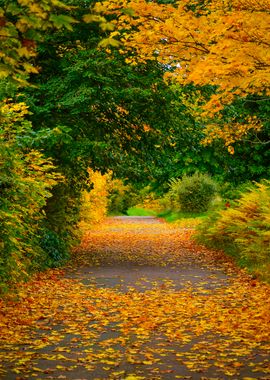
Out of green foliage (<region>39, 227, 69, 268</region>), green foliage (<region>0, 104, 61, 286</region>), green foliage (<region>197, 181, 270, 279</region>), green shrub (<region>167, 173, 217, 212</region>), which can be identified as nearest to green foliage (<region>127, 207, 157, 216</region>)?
green shrub (<region>167, 173, 217, 212</region>)

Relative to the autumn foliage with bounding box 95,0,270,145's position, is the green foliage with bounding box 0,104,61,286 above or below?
below

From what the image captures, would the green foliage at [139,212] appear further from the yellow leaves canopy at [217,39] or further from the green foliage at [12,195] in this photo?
the yellow leaves canopy at [217,39]

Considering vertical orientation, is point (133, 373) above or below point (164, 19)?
below

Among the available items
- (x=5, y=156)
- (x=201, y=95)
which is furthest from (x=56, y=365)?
(x=201, y=95)

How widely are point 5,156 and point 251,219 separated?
696 centimetres

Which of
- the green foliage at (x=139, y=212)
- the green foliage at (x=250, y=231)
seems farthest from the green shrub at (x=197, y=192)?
the green foliage at (x=139, y=212)

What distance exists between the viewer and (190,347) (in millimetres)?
7980

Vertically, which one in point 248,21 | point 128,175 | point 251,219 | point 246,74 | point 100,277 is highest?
point 248,21

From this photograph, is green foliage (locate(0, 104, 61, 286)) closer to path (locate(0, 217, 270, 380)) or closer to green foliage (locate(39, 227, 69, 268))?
path (locate(0, 217, 270, 380))

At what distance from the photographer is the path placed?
7.05 m

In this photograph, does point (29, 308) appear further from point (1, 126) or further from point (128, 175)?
point (128, 175)

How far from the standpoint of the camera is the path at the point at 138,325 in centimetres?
705

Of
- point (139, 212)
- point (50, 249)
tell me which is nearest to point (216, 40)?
point (50, 249)

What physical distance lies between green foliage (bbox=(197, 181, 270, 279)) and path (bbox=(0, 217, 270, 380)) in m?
0.53
